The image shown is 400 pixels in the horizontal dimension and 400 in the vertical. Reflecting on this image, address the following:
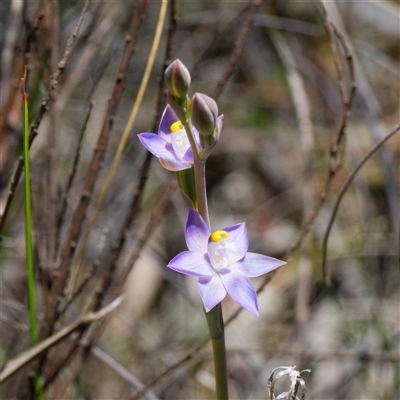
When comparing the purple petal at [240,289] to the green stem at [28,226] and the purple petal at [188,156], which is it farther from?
the green stem at [28,226]

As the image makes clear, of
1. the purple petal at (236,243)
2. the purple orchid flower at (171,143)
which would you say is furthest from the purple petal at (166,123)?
the purple petal at (236,243)

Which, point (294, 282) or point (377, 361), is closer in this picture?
point (377, 361)

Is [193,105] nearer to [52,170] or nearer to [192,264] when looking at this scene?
[192,264]

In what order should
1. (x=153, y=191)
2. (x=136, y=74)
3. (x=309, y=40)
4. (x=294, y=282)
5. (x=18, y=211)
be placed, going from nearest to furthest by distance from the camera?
(x=18, y=211), (x=294, y=282), (x=153, y=191), (x=136, y=74), (x=309, y=40)

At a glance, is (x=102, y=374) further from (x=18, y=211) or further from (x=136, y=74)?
(x=136, y=74)

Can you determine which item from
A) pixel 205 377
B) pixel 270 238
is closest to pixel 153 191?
pixel 270 238

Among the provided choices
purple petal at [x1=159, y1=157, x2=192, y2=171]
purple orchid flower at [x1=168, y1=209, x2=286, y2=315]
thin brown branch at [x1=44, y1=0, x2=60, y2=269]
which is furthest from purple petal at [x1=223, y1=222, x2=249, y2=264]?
thin brown branch at [x1=44, y1=0, x2=60, y2=269]
